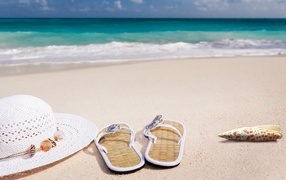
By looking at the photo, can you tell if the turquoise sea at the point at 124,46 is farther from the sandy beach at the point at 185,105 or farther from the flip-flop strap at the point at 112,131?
the flip-flop strap at the point at 112,131

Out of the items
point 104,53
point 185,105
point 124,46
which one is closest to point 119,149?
point 185,105

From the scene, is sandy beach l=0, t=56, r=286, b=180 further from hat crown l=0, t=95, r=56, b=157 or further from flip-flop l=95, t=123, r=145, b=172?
hat crown l=0, t=95, r=56, b=157

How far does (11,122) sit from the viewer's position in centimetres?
202

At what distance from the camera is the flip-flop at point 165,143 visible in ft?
7.00

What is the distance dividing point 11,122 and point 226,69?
499cm

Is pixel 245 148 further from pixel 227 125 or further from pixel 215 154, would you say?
pixel 227 125

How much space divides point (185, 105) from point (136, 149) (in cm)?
145

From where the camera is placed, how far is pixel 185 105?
11.8ft

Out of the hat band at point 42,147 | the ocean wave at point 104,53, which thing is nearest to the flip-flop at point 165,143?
the hat band at point 42,147

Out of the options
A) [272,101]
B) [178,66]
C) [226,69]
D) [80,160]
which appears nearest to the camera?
[80,160]

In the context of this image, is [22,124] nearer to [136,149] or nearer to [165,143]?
[136,149]

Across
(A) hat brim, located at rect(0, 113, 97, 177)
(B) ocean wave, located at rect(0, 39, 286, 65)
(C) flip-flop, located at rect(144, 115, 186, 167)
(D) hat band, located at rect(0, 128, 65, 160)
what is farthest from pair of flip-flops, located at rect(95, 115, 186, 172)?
(B) ocean wave, located at rect(0, 39, 286, 65)

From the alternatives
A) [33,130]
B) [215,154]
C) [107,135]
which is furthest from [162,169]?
[33,130]

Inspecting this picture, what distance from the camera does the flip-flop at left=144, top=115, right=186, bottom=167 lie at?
7.00 feet
